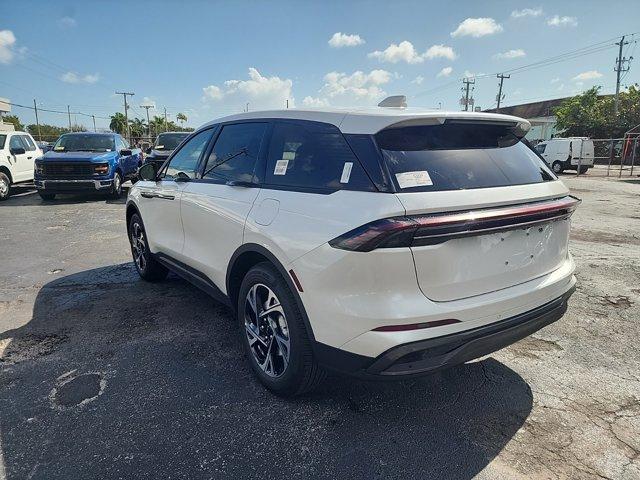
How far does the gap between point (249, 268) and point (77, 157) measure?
10.6 meters

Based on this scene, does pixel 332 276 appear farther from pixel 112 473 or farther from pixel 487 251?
pixel 112 473

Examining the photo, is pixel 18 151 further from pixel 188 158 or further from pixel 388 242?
pixel 388 242

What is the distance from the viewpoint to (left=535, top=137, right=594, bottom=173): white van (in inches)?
947

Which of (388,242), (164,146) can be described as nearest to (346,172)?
(388,242)

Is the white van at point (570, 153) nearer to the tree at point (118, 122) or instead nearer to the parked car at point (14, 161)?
the parked car at point (14, 161)

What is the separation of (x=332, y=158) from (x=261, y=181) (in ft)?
2.19

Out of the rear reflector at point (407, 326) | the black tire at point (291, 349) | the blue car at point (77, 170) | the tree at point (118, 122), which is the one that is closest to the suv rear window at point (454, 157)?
the rear reflector at point (407, 326)

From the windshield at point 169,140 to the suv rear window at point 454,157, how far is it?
1332 cm

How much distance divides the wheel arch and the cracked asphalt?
0.57 meters

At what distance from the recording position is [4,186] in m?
12.5

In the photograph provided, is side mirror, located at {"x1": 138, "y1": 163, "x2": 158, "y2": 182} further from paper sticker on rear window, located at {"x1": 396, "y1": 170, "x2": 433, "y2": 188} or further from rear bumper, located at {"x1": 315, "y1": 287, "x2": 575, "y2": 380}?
paper sticker on rear window, located at {"x1": 396, "y1": 170, "x2": 433, "y2": 188}

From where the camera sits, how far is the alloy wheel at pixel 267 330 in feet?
9.02

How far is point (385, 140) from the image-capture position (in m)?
2.33

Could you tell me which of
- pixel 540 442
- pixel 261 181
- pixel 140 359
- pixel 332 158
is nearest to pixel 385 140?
pixel 332 158
